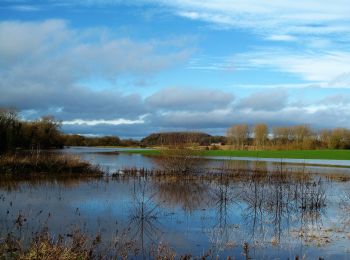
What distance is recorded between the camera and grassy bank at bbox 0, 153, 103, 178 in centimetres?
2495

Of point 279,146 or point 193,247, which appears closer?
point 193,247

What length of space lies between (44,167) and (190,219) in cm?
1648

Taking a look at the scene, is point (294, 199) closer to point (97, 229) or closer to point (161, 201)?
point (161, 201)

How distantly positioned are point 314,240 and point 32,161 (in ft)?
66.9

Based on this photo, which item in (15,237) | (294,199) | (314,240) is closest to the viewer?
(15,237)

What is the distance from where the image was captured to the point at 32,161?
2650 centimetres

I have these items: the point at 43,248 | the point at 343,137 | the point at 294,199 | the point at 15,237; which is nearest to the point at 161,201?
the point at 294,199

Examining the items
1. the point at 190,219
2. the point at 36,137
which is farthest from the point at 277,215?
the point at 36,137

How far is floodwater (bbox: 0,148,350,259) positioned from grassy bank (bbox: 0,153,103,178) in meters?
5.05

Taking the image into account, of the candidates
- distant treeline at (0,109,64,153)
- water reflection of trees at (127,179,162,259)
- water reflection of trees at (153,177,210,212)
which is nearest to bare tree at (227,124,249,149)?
distant treeline at (0,109,64,153)

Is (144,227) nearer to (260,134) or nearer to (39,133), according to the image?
(39,133)

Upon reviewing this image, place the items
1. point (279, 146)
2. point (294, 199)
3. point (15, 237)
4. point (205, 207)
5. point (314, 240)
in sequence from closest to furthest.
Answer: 1. point (15, 237)
2. point (314, 240)
3. point (205, 207)
4. point (294, 199)
5. point (279, 146)

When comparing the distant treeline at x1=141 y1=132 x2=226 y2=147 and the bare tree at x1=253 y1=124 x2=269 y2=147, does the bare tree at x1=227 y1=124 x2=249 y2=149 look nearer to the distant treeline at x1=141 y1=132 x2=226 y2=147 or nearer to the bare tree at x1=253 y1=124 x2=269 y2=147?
the bare tree at x1=253 y1=124 x2=269 y2=147

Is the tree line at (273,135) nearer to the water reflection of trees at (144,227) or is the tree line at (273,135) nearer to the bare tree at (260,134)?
the bare tree at (260,134)
